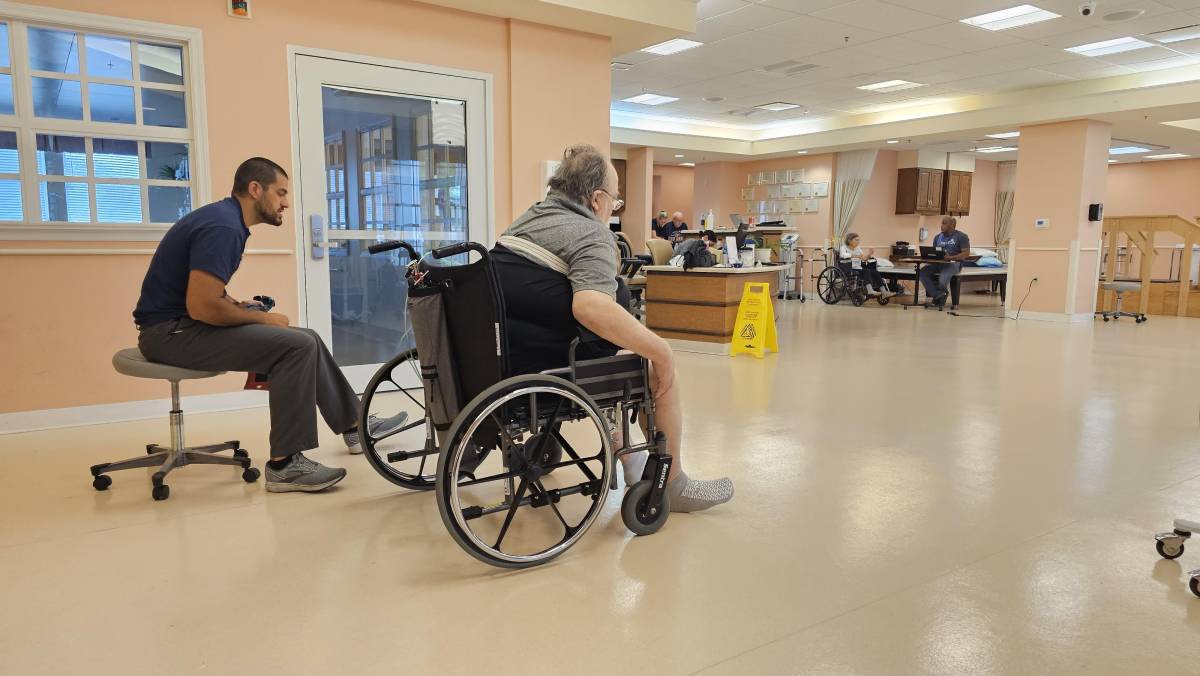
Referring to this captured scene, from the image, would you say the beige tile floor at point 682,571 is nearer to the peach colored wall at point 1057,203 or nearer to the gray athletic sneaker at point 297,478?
the gray athletic sneaker at point 297,478

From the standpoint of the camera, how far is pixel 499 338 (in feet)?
7.16

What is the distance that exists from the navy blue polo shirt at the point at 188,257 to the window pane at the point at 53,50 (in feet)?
5.97

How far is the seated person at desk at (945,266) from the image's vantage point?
1150cm

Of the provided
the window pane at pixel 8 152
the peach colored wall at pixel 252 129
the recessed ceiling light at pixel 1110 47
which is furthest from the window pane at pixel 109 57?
the recessed ceiling light at pixel 1110 47

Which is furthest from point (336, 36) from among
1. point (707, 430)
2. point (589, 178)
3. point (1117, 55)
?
point (1117, 55)

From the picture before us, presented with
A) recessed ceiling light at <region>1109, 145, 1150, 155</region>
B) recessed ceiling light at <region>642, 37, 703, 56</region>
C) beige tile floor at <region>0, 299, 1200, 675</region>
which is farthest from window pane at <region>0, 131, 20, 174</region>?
recessed ceiling light at <region>1109, 145, 1150, 155</region>

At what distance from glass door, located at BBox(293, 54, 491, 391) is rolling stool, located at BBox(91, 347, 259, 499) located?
162cm

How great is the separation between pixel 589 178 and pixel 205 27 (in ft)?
9.68

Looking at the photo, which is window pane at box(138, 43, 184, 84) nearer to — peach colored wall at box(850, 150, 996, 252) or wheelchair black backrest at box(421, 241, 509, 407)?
wheelchair black backrest at box(421, 241, 509, 407)

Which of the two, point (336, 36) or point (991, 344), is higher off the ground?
point (336, 36)

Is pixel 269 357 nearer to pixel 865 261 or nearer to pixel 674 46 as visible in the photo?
pixel 674 46

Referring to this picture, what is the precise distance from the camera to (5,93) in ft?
12.2

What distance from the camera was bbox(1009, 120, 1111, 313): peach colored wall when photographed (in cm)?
1001

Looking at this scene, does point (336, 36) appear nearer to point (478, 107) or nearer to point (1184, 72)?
point (478, 107)
